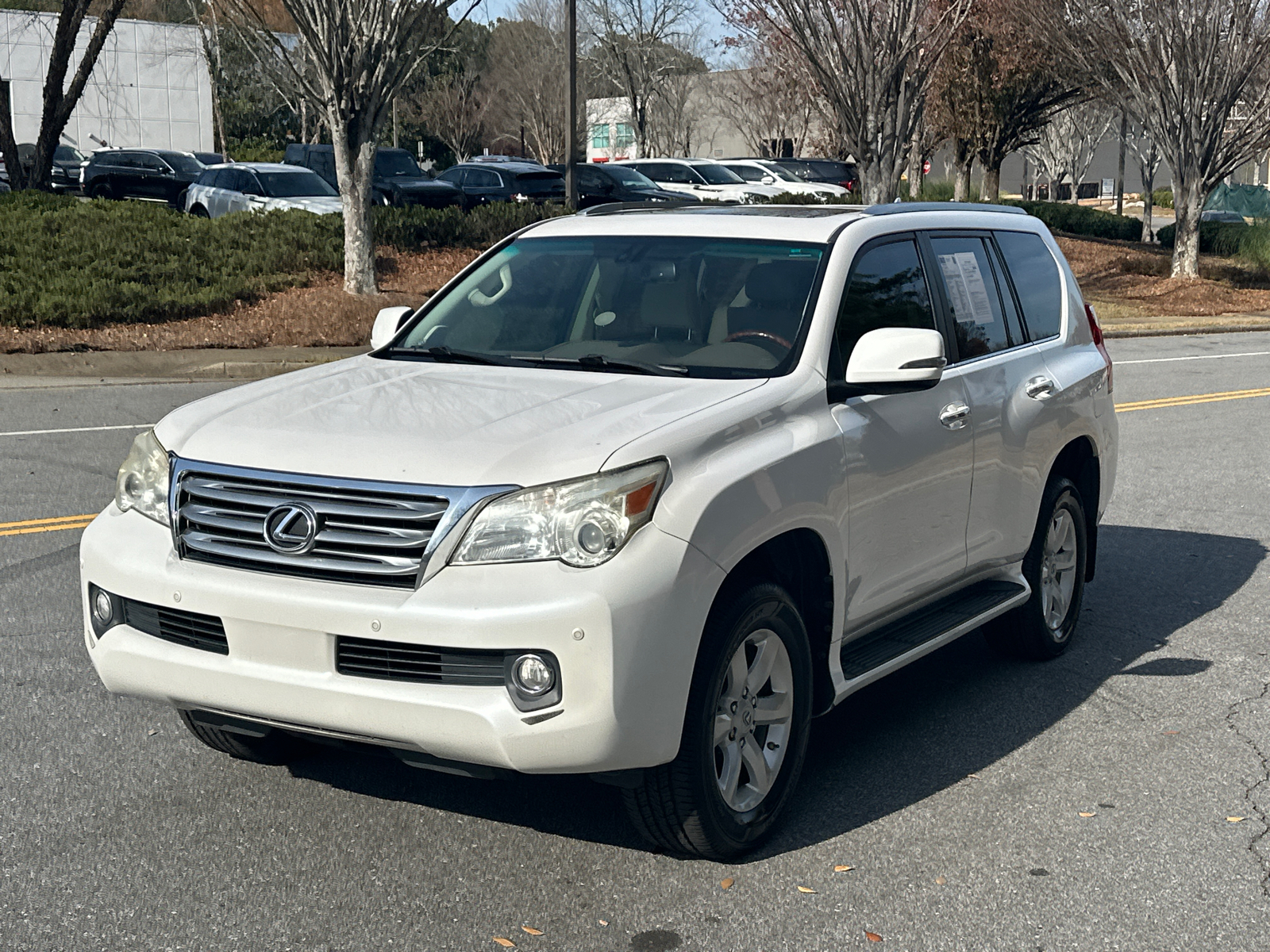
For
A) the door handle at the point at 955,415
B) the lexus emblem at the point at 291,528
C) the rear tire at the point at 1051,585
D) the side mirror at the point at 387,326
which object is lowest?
the rear tire at the point at 1051,585

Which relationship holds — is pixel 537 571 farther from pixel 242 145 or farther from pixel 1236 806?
pixel 242 145

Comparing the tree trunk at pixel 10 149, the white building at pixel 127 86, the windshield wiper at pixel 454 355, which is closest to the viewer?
the windshield wiper at pixel 454 355

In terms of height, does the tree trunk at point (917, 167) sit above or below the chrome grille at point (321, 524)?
above

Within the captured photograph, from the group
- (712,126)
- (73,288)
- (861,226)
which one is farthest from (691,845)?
(712,126)

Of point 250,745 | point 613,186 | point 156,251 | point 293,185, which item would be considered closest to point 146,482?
point 250,745

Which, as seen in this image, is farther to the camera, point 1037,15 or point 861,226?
point 1037,15

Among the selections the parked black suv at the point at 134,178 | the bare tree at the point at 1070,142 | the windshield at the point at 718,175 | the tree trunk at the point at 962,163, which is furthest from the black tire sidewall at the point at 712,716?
the bare tree at the point at 1070,142

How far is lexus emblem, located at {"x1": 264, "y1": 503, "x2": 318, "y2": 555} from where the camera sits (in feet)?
12.7

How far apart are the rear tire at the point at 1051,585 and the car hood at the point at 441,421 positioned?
212 centimetres

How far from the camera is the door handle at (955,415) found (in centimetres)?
530

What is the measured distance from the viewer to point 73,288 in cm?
1916

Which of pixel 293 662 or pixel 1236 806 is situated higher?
pixel 293 662

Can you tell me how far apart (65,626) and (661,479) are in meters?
3.63

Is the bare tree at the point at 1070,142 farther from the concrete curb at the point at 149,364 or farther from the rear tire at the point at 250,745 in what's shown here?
the rear tire at the point at 250,745
